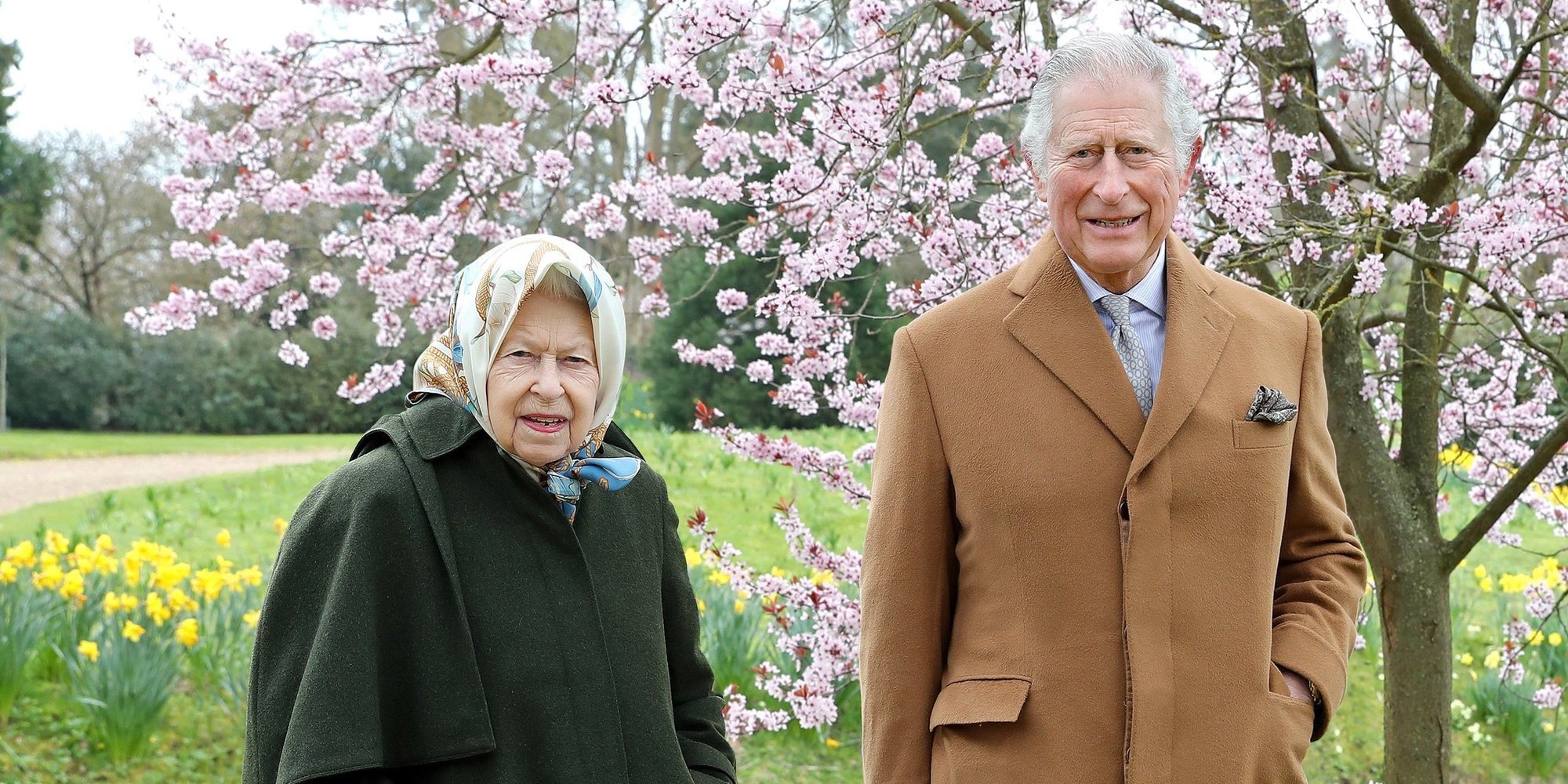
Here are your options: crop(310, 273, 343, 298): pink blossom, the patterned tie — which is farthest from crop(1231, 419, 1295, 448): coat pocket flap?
crop(310, 273, 343, 298): pink blossom

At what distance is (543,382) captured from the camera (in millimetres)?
1840

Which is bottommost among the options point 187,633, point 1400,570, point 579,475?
point 187,633

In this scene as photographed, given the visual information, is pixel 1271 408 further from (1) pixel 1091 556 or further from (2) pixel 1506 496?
(2) pixel 1506 496

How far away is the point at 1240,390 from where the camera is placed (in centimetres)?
192

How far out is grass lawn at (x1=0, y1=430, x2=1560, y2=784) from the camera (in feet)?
15.4

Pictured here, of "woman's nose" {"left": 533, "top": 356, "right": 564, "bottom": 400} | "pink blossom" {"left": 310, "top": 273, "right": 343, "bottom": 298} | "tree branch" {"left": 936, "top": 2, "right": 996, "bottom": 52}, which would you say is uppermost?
"tree branch" {"left": 936, "top": 2, "right": 996, "bottom": 52}

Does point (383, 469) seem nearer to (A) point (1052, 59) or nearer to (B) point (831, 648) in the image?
(A) point (1052, 59)

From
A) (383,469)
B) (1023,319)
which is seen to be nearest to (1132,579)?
(1023,319)

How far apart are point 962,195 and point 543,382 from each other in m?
2.73

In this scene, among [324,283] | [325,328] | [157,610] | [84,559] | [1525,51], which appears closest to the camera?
[1525,51]

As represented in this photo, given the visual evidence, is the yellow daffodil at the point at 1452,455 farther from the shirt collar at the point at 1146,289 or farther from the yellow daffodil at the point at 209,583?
the yellow daffodil at the point at 209,583

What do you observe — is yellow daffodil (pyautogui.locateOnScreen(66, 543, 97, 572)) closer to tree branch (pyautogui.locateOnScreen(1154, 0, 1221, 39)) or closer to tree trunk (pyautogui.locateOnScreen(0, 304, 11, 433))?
tree branch (pyautogui.locateOnScreen(1154, 0, 1221, 39))

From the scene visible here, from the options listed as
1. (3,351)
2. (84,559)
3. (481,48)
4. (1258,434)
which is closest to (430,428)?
(1258,434)

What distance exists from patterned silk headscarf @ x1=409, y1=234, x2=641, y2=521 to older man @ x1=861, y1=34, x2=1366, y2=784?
0.43 meters
